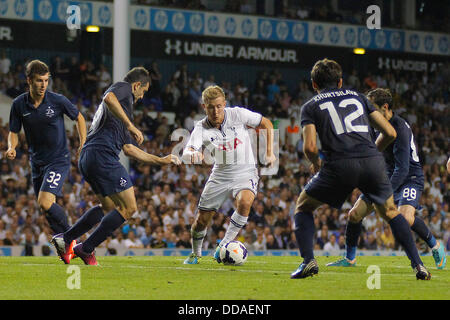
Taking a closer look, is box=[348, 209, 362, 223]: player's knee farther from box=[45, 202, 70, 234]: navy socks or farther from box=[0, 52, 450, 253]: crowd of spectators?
box=[0, 52, 450, 253]: crowd of spectators

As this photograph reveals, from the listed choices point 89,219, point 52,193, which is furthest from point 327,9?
point 89,219

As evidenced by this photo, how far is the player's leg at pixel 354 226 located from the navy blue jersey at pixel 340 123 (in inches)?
89.0

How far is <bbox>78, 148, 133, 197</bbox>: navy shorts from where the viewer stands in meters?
10.0

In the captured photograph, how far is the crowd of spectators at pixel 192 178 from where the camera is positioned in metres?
19.5

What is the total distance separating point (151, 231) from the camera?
19.6m

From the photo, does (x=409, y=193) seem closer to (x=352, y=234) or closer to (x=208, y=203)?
(x=352, y=234)

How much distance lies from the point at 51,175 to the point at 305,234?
3.79 metres

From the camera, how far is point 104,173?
10.0 m

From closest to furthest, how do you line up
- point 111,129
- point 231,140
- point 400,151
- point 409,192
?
1. point 111,129
2. point 400,151
3. point 409,192
4. point 231,140

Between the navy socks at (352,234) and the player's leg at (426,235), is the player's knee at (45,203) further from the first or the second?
the player's leg at (426,235)

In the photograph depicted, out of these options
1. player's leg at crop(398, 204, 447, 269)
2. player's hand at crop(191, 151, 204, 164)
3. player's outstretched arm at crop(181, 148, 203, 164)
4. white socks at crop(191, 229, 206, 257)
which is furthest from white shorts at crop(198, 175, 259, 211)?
player's leg at crop(398, 204, 447, 269)

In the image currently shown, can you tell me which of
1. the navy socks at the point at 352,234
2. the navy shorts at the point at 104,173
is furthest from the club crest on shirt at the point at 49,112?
the navy socks at the point at 352,234

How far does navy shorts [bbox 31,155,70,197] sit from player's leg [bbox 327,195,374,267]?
3.61 metres
